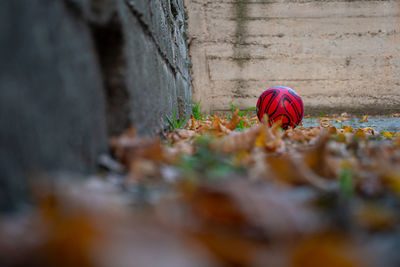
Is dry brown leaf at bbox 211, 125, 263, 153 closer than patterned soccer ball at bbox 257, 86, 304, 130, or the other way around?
dry brown leaf at bbox 211, 125, 263, 153

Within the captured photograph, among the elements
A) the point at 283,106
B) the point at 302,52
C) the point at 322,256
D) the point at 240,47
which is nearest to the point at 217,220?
the point at 322,256

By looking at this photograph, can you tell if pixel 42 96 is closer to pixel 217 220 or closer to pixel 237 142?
pixel 217 220

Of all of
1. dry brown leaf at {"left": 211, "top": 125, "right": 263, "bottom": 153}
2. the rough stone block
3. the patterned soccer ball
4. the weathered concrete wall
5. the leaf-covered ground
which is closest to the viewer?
the leaf-covered ground

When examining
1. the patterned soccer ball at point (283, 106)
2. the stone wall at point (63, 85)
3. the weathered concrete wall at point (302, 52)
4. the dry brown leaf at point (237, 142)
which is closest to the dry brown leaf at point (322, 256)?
the stone wall at point (63, 85)

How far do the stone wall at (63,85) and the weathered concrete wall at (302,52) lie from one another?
4458 millimetres

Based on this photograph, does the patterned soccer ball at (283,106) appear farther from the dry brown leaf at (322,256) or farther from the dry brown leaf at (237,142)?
the dry brown leaf at (322,256)

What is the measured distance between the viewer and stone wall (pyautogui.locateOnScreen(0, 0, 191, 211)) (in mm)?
650

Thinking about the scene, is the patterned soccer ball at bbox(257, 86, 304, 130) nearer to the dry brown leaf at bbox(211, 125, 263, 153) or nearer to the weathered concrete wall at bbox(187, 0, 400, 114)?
the dry brown leaf at bbox(211, 125, 263, 153)

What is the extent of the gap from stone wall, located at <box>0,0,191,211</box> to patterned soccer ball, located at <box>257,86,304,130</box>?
178 cm

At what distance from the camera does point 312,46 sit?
596cm

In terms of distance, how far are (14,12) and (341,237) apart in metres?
0.73

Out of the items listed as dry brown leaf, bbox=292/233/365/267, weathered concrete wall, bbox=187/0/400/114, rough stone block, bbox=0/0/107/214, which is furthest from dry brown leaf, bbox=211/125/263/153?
weathered concrete wall, bbox=187/0/400/114

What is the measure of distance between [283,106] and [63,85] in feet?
7.83

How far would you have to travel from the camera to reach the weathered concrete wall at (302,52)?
5809mm
